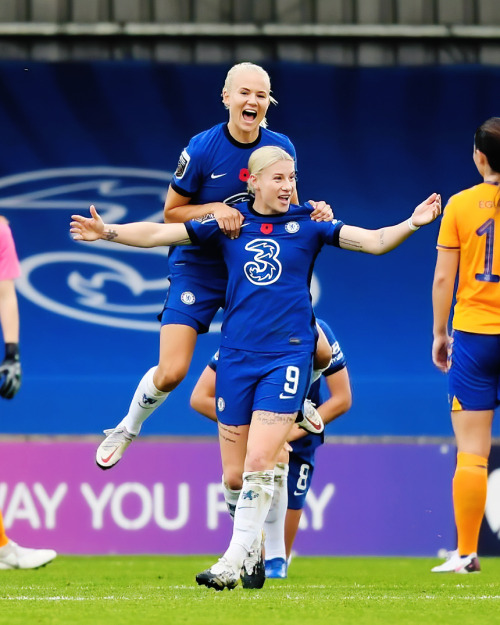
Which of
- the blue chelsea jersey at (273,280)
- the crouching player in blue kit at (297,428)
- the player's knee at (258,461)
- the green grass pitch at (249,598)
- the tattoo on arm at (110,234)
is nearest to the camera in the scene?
the green grass pitch at (249,598)

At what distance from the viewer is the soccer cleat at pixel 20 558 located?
7.28m

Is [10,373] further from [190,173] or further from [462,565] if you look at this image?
[462,565]

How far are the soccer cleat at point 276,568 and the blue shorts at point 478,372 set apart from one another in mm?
1206

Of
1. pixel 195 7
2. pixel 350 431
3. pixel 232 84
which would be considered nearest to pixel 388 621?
pixel 232 84

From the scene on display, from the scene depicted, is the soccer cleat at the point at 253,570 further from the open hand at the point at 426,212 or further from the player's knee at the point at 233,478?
the open hand at the point at 426,212

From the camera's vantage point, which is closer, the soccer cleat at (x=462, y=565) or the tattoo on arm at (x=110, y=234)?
the tattoo on arm at (x=110, y=234)

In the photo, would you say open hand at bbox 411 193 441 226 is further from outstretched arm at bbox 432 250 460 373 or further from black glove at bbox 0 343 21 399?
black glove at bbox 0 343 21 399

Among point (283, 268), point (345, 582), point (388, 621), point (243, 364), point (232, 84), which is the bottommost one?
point (345, 582)

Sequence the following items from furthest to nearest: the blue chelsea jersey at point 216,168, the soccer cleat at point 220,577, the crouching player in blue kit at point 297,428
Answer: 1. the crouching player in blue kit at point 297,428
2. the blue chelsea jersey at point 216,168
3. the soccer cleat at point 220,577

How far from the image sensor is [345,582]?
6.80 metres

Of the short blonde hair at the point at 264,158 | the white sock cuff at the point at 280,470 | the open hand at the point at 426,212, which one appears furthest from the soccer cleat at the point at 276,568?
the open hand at the point at 426,212

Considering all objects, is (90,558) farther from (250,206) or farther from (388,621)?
(388,621)

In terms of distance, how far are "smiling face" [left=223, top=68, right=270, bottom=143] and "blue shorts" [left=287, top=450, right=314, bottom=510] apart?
2.09m

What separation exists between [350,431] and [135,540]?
3.89 meters
